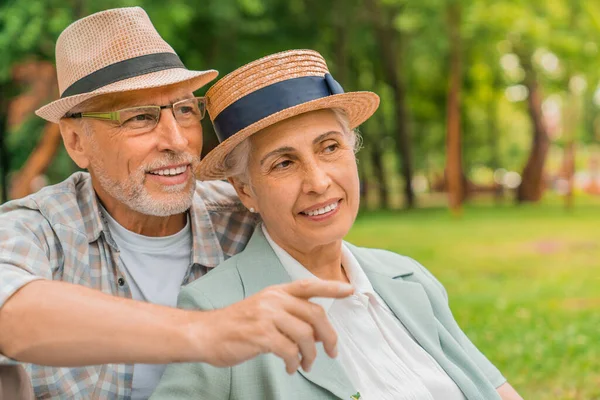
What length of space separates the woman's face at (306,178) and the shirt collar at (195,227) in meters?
0.35

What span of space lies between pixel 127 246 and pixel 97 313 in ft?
3.51

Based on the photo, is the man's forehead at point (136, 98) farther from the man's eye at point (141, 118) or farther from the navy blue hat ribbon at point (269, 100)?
the navy blue hat ribbon at point (269, 100)

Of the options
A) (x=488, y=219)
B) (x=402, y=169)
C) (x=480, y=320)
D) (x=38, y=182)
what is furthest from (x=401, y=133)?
(x=480, y=320)

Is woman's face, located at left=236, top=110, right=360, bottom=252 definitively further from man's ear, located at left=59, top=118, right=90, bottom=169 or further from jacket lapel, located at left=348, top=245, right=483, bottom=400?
man's ear, located at left=59, top=118, right=90, bottom=169

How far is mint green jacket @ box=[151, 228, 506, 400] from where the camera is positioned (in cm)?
219

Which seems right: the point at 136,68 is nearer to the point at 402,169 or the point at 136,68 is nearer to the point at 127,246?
the point at 127,246

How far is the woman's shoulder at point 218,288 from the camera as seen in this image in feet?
7.63

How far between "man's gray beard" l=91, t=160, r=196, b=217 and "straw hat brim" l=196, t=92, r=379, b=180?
11 centimetres

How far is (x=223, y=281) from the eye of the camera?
7.91 ft

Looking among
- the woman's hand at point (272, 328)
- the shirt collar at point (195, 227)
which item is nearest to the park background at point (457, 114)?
the shirt collar at point (195, 227)

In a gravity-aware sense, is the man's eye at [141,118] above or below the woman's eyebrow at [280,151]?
above

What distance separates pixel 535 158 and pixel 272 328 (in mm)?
26843

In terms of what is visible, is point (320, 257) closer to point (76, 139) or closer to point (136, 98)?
point (136, 98)

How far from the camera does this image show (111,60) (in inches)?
108
